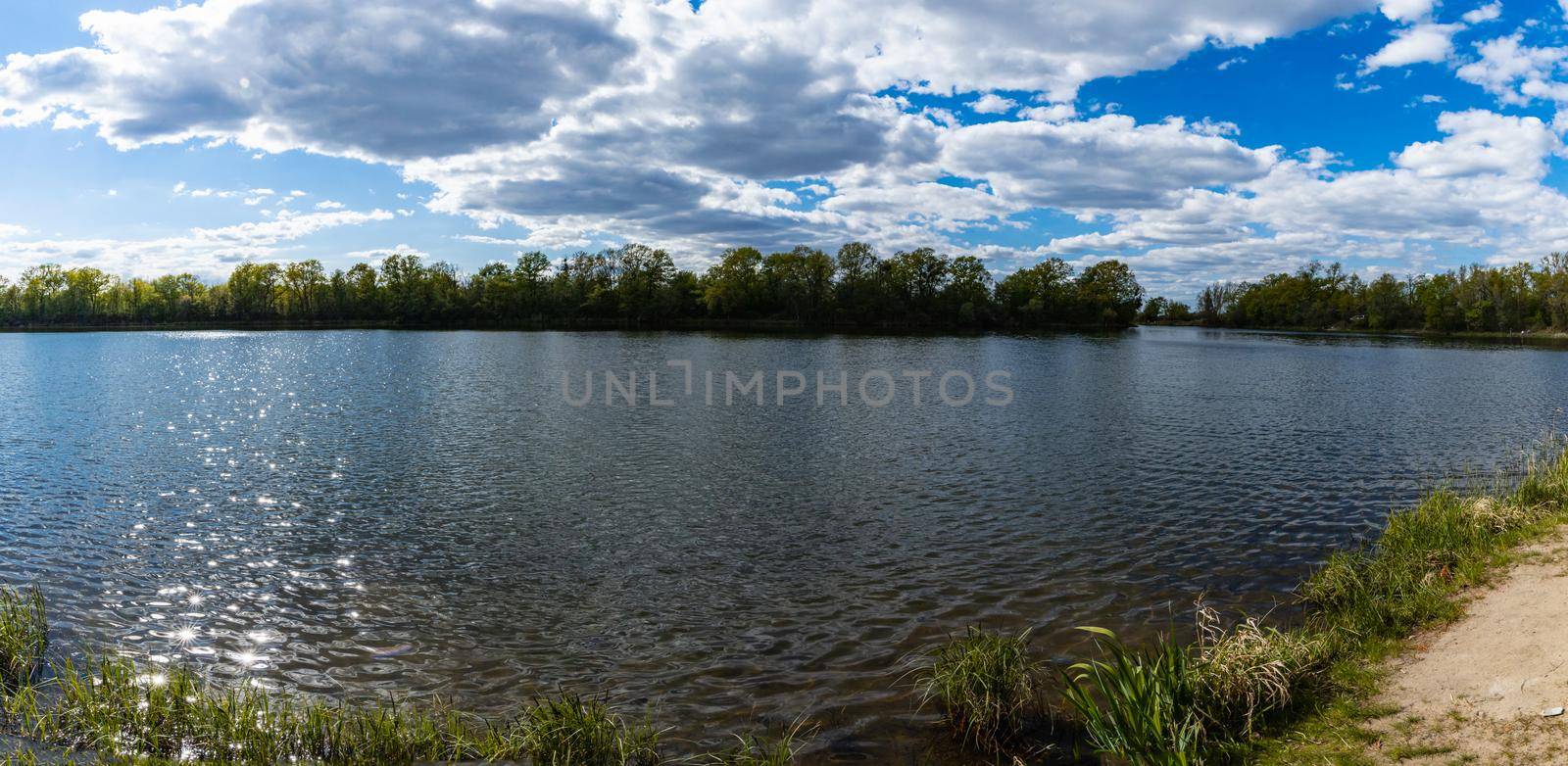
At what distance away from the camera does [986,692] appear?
8.23 m

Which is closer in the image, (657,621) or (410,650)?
(410,650)

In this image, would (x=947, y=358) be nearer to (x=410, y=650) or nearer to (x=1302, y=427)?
(x=1302, y=427)

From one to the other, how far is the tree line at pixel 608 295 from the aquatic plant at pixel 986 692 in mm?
147512

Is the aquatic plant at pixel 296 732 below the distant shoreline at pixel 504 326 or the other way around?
below

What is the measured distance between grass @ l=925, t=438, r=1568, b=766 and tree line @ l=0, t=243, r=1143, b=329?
145494 millimetres

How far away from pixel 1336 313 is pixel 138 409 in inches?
8997

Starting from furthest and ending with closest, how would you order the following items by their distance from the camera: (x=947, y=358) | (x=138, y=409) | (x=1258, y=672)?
(x=947, y=358), (x=138, y=409), (x=1258, y=672)

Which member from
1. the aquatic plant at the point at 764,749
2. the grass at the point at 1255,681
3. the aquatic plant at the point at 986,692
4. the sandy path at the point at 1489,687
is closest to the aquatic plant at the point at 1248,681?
the grass at the point at 1255,681

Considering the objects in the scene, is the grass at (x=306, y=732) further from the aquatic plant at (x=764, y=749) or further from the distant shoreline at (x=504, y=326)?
the distant shoreline at (x=504, y=326)

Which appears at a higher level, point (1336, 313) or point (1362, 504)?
point (1336, 313)

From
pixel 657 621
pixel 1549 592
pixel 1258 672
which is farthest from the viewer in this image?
pixel 657 621

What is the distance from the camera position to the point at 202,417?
1211 inches

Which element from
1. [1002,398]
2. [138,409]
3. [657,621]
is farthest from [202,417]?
A: [1002,398]

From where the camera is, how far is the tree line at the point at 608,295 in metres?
159
